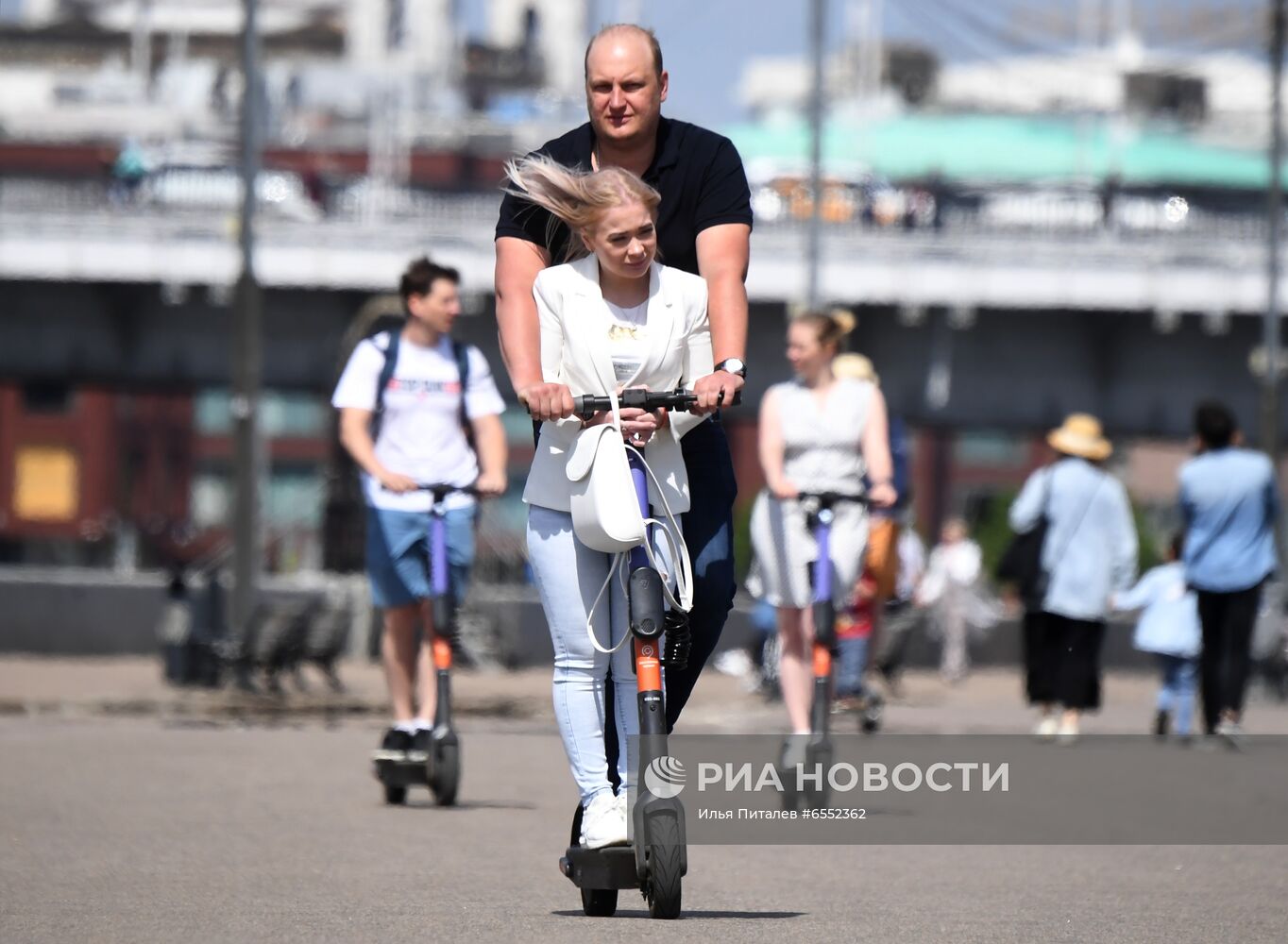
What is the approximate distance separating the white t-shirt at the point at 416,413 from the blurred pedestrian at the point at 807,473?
126cm

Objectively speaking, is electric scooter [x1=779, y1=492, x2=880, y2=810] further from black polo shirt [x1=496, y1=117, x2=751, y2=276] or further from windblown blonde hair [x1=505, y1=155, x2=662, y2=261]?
windblown blonde hair [x1=505, y1=155, x2=662, y2=261]

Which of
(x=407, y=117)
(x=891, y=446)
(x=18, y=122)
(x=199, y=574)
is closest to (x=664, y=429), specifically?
(x=891, y=446)

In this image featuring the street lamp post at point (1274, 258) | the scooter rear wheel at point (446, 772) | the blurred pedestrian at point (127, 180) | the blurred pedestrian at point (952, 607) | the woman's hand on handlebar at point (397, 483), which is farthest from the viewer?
the blurred pedestrian at point (127, 180)

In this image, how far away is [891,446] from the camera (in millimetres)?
13719

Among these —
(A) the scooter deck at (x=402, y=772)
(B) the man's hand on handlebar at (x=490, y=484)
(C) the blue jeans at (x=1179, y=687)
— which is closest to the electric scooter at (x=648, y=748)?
(A) the scooter deck at (x=402, y=772)

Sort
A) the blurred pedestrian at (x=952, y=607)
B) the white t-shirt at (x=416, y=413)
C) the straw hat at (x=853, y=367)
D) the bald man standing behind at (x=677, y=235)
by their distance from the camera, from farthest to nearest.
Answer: the blurred pedestrian at (x=952, y=607) < the straw hat at (x=853, y=367) < the white t-shirt at (x=416, y=413) < the bald man standing behind at (x=677, y=235)

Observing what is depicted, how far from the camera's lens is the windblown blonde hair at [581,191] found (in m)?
6.14

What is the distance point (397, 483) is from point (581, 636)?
156 inches

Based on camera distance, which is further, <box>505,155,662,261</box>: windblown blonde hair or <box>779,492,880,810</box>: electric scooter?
<box>779,492,880,810</box>: electric scooter

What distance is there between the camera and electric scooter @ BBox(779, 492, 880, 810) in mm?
9953

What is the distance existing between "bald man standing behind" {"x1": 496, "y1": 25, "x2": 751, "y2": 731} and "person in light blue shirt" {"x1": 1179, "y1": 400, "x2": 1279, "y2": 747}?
828 centimetres

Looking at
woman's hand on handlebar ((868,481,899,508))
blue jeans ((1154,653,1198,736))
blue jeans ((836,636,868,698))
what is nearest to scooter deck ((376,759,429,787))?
woman's hand on handlebar ((868,481,899,508))

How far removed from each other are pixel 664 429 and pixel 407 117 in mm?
79353

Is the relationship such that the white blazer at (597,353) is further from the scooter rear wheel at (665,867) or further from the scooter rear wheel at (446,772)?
the scooter rear wheel at (446,772)
